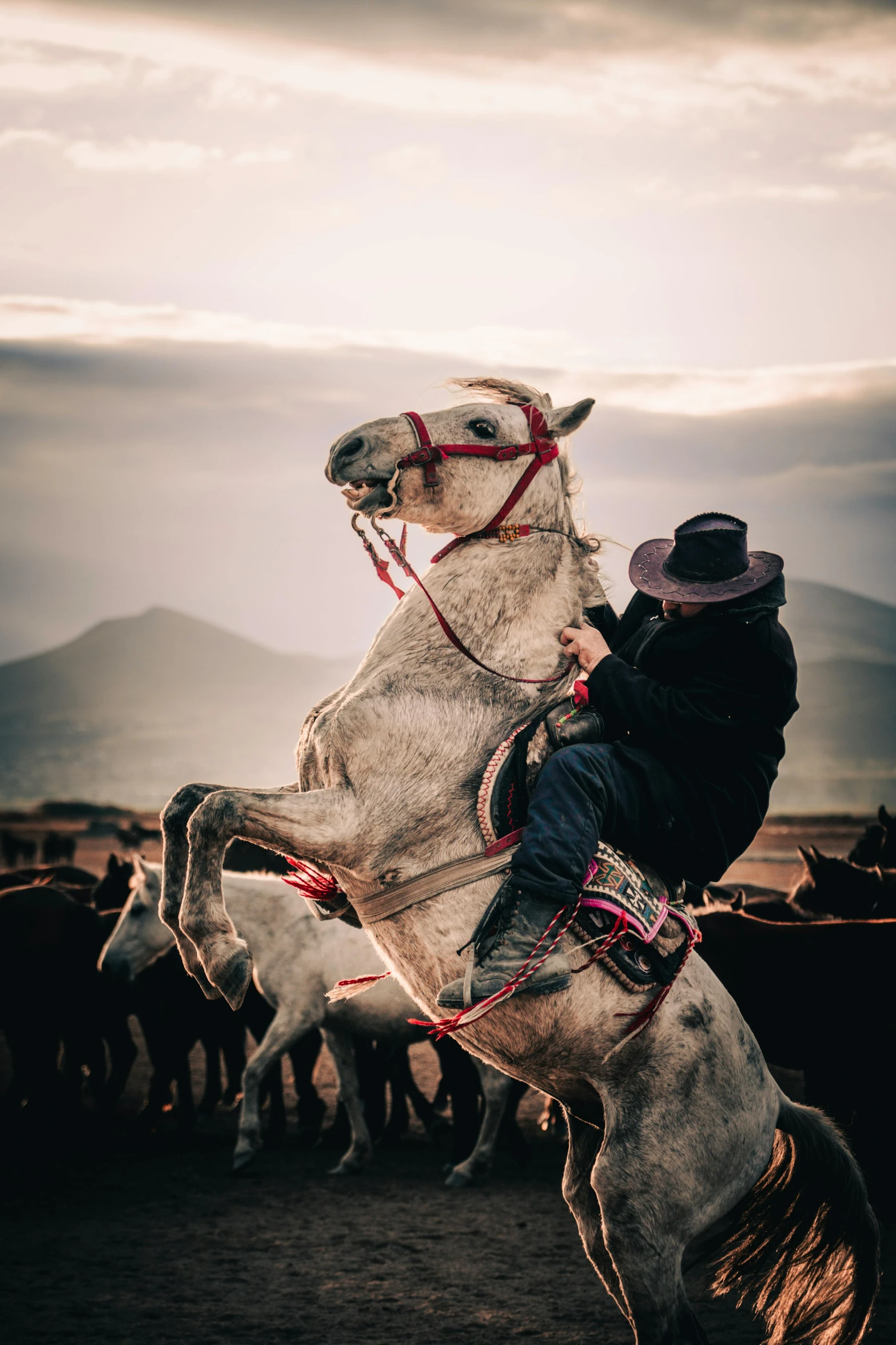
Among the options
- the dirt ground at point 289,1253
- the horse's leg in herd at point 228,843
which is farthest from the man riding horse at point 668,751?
the dirt ground at point 289,1253

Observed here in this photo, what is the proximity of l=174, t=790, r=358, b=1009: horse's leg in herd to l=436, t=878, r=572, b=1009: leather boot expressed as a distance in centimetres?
48

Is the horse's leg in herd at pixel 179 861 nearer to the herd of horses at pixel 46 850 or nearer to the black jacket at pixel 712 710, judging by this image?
the black jacket at pixel 712 710

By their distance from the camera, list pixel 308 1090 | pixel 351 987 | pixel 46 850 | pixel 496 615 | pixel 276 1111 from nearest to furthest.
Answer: pixel 496 615 → pixel 351 987 → pixel 276 1111 → pixel 308 1090 → pixel 46 850

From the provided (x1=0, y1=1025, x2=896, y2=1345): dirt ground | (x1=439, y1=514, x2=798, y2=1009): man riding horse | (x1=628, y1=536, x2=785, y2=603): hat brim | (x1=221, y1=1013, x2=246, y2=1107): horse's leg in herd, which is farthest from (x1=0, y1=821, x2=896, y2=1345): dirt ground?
(x1=628, y1=536, x2=785, y2=603): hat brim

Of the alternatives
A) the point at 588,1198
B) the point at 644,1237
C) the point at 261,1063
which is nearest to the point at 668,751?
the point at 644,1237

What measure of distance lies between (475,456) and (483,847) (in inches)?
47.7

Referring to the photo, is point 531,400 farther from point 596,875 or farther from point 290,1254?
point 290,1254

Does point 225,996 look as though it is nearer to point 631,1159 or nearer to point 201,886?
point 201,886

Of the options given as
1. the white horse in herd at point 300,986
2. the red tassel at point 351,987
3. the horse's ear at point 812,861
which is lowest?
the white horse in herd at point 300,986

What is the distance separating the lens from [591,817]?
330cm

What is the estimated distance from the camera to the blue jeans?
324 cm

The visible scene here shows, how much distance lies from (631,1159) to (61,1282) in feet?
16.6

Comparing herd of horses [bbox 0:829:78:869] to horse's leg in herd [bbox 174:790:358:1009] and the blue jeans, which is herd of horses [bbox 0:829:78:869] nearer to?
horse's leg in herd [bbox 174:790:358:1009]

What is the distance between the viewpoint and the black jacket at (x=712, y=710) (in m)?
3.41
